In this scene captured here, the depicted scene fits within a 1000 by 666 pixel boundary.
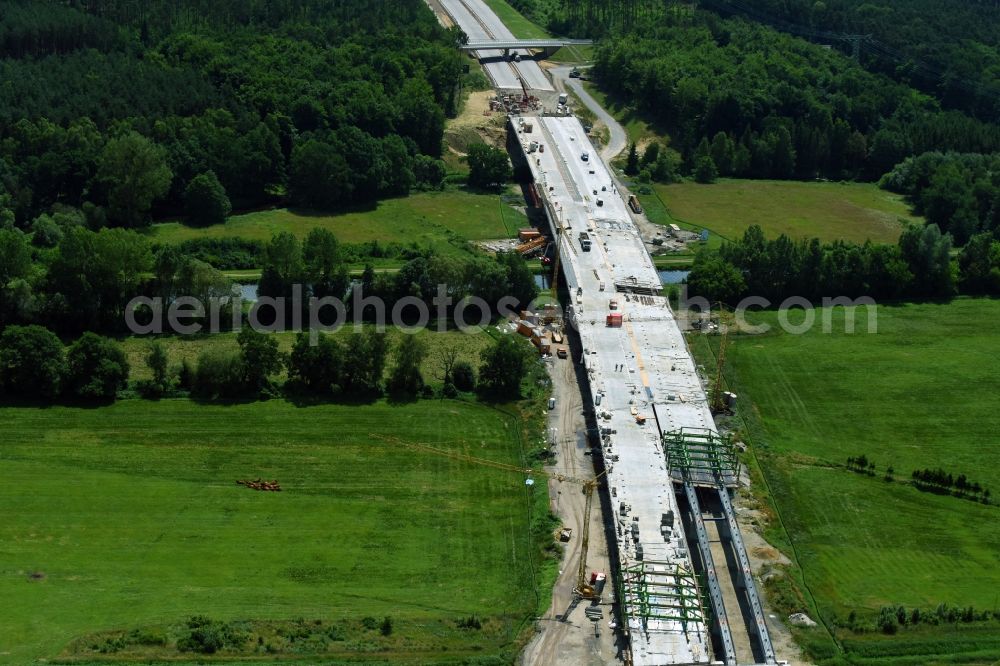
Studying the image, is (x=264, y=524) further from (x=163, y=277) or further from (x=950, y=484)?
(x=950, y=484)

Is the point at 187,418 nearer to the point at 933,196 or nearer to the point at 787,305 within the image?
the point at 787,305

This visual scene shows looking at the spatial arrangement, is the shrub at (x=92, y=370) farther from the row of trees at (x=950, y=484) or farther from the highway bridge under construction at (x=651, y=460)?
the row of trees at (x=950, y=484)

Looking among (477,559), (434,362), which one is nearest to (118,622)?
(477,559)

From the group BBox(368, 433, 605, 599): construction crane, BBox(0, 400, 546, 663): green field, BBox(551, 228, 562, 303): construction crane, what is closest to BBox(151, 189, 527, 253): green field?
BBox(551, 228, 562, 303): construction crane

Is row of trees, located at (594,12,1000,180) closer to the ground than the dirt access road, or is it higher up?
higher up

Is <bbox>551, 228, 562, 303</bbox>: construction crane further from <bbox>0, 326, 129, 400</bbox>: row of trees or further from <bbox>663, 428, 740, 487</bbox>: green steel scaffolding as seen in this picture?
<bbox>0, 326, 129, 400</bbox>: row of trees
